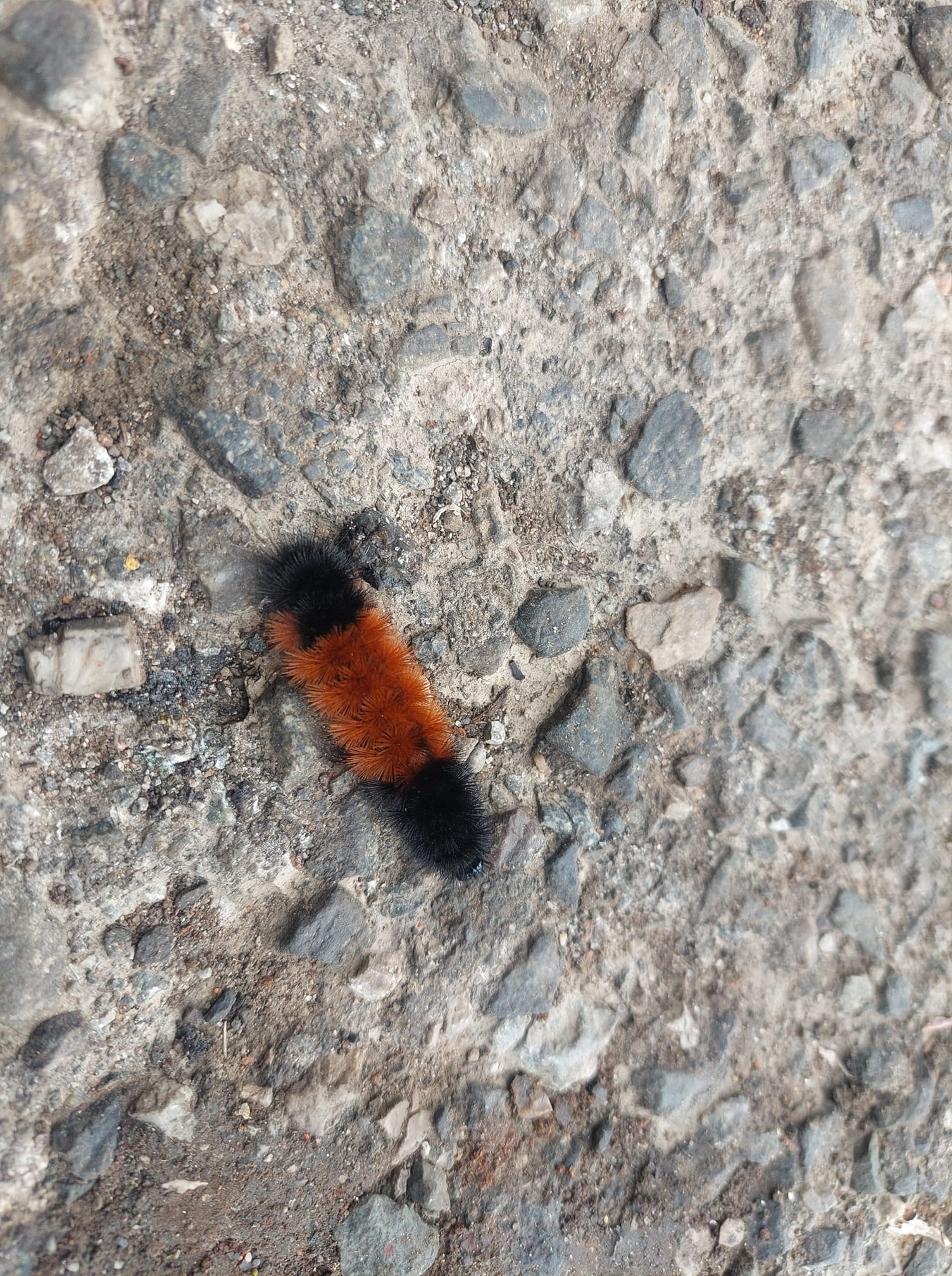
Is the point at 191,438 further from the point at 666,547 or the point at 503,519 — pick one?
the point at 666,547

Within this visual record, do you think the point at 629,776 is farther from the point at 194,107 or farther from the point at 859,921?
the point at 194,107

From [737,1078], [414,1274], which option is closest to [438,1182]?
[414,1274]

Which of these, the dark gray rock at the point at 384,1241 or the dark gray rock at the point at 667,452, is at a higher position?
the dark gray rock at the point at 667,452

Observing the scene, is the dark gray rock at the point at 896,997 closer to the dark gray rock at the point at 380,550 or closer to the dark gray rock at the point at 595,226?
the dark gray rock at the point at 380,550

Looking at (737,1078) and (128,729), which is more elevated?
(128,729)

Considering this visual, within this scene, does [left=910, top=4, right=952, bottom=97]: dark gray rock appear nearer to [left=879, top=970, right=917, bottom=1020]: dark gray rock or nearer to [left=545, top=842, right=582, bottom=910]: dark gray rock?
[left=545, top=842, right=582, bottom=910]: dark gray rock

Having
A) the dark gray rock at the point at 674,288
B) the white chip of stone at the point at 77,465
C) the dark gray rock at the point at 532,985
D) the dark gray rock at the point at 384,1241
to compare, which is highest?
the white chip of stone at the point at 77,465

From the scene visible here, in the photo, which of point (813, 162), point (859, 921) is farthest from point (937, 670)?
point (813, 162)

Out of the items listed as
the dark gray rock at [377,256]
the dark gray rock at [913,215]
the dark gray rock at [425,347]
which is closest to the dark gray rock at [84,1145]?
the dark gray rock at [425,347]
